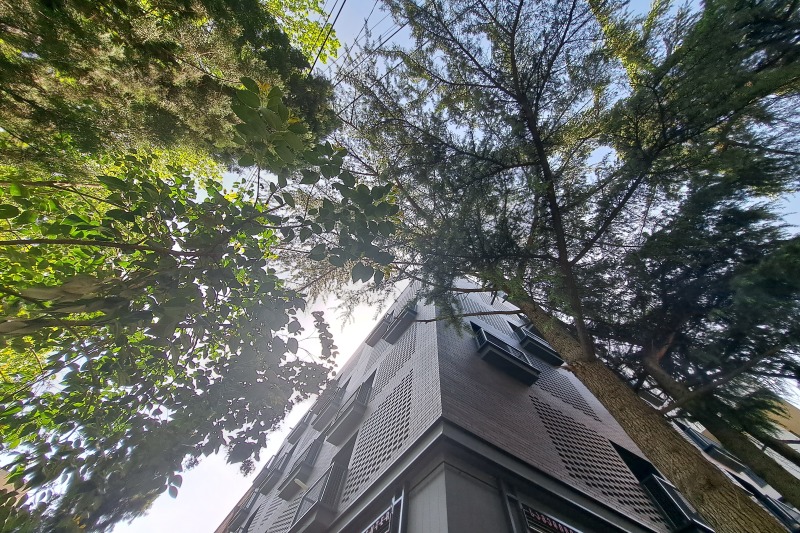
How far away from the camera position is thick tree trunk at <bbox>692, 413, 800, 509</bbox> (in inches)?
114

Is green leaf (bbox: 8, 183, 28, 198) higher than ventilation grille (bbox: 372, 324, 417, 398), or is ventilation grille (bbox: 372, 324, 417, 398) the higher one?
green leaf (bbox: 8, 183, 28, 198)

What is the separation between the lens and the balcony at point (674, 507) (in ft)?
16.5

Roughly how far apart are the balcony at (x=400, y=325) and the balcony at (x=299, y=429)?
759 cm

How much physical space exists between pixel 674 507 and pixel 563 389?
319cm

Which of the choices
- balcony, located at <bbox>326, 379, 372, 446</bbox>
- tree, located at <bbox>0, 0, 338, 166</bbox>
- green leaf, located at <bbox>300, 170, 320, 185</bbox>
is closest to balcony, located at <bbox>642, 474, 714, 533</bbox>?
balcony, located at <bbox>326, 379, 372, 446</bbox>

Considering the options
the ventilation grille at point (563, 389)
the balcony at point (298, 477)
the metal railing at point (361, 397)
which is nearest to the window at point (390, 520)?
the metal railing at point (361, 397)

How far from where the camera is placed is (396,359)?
29.5 ft

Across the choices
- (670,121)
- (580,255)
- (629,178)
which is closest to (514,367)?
(580,255)

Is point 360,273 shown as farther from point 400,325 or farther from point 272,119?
point 400,325

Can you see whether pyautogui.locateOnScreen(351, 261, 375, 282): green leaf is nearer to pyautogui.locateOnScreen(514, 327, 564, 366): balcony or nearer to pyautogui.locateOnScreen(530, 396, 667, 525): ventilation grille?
pyautogui.locateOnScreen(530, 396, 667, 525): ventilation grille

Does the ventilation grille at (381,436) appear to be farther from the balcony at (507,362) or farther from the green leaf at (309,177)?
the green leaf at (309,177)

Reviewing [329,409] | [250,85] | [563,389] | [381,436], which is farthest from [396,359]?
[250,85]

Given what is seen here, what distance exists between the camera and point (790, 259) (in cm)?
332

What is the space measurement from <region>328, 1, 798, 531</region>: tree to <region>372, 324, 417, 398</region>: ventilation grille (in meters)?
3.21
